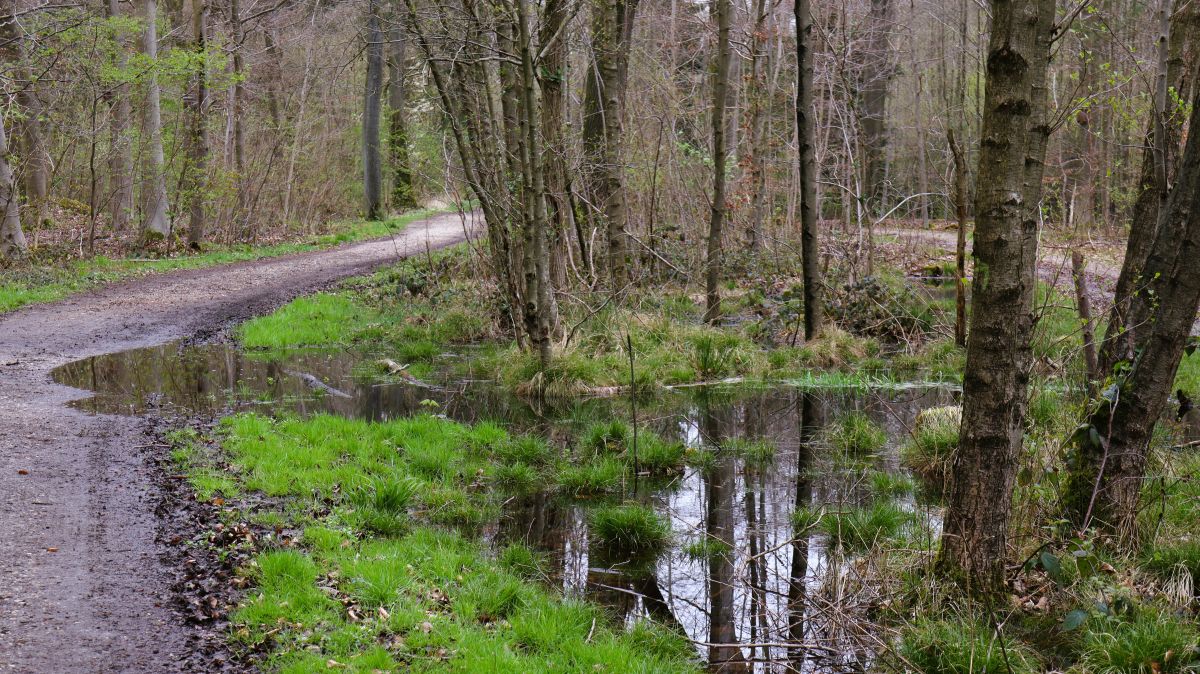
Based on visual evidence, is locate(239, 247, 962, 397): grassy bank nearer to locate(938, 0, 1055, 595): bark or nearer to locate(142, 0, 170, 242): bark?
locate(938, 0, 1055, 595): bark

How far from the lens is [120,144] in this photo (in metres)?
17.3

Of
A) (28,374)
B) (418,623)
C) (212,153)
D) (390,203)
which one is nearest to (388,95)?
(390,203)

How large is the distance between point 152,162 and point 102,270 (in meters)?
3.16

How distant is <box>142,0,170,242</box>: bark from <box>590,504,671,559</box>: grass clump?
15860mm

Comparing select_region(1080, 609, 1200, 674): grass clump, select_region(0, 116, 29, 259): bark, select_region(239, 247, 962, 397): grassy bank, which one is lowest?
select_region(1080, 609, 1200, 674): grass clump

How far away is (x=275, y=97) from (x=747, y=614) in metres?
26.0

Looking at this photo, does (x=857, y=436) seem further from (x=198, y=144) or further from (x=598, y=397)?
(x=198, y=144)

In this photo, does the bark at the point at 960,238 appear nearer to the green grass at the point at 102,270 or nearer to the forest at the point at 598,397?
the forest at the point at 598,397

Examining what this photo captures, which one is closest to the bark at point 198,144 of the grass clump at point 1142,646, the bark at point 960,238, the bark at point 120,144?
the bark at point 120,144

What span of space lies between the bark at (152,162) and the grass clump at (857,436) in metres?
15.6

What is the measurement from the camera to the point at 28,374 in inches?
368

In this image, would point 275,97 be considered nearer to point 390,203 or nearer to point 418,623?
point 390,203

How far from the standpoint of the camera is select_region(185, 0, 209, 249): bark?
765 inches

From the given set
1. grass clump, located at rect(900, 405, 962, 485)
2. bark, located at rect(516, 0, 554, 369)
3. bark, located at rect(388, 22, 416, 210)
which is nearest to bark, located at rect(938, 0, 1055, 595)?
grass clump, located at rect(900, 405, 962, 485)
